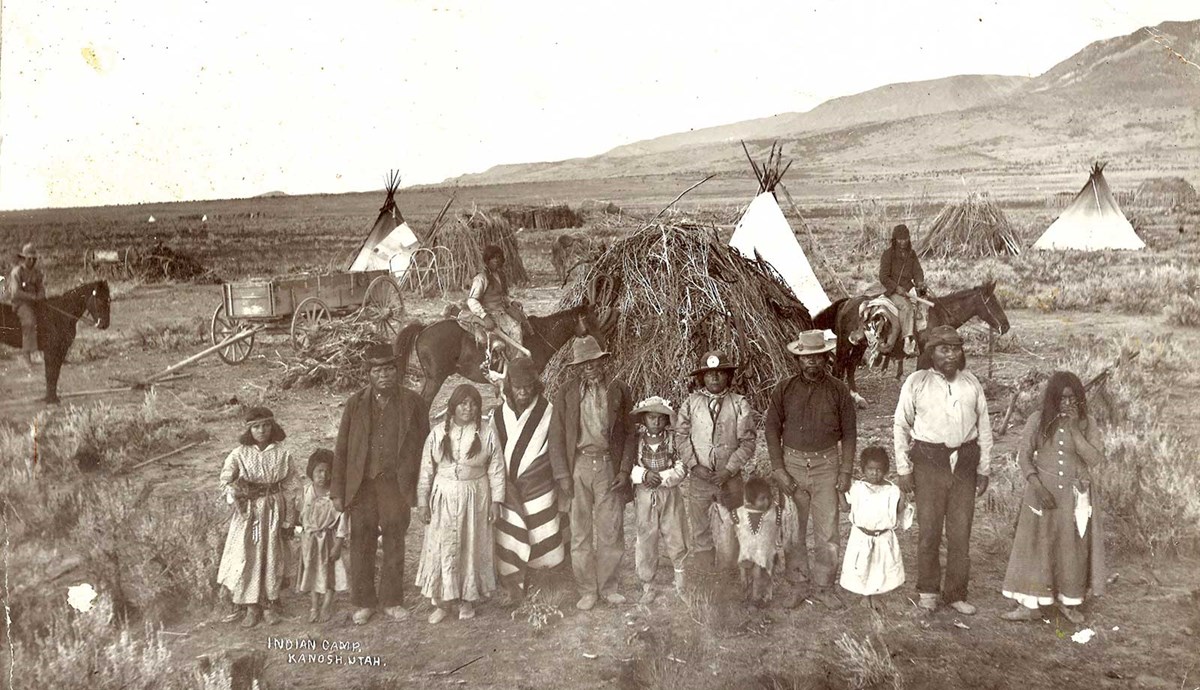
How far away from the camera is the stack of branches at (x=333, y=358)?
19.6 feet

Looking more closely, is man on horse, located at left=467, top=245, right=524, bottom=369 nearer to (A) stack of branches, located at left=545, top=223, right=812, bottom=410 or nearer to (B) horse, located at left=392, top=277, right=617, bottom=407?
(B) horse, located at left=392, top=277, right=617, bottom=407

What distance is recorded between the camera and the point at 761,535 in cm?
455

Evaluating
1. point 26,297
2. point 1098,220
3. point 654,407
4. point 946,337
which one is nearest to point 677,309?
point 654,407

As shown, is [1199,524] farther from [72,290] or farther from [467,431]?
[72,290]

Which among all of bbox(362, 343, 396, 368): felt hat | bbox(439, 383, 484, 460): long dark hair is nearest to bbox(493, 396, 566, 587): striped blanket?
bbox(439, 383, 484, 460): long dark hair

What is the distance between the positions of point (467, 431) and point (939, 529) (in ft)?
9.43

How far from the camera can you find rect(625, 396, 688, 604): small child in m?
4.47

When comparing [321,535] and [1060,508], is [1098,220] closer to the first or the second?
[1060,508]

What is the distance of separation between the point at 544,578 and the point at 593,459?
0.88 m

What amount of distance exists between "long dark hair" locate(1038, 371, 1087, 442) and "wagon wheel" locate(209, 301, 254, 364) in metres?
5.58

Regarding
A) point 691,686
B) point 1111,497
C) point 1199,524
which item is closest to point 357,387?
point 691,686

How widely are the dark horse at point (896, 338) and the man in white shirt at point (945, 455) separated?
51.4 inches

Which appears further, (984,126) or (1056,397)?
(984,126)

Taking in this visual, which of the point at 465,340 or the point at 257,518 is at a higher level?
the point at 465,340
